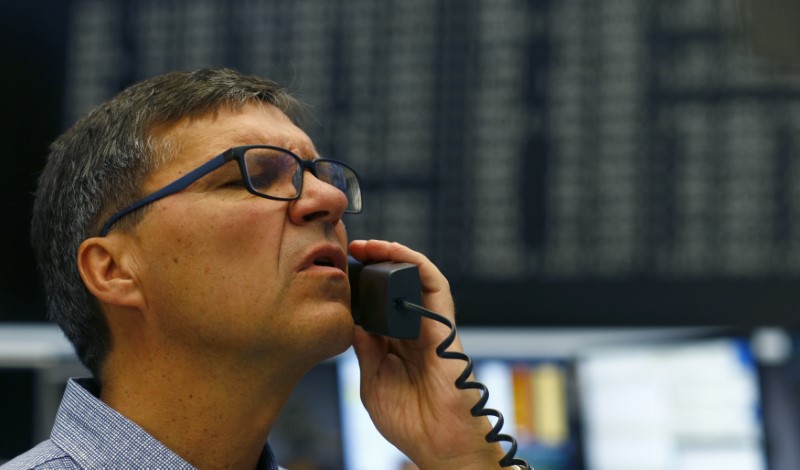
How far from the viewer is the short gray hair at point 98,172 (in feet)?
3.40

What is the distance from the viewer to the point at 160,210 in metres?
1.00

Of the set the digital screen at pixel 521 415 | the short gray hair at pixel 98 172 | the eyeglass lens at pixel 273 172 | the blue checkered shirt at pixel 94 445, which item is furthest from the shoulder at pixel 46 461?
the digital screen at pixel 521 415

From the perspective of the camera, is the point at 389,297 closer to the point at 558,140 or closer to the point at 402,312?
→ the point at 402,312

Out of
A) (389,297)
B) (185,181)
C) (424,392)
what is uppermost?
(185,181)

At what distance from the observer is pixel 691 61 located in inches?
81.8

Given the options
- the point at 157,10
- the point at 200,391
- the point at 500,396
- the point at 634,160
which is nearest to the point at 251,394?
the point at 200,391

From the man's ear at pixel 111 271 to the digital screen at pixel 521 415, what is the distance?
3.64 feet

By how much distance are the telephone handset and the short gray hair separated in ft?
0.80

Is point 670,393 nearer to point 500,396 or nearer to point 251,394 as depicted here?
point 500,396

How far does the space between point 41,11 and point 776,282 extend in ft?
5.64

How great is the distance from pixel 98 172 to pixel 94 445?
283 mm

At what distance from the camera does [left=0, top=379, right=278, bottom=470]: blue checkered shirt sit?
91 centimetres

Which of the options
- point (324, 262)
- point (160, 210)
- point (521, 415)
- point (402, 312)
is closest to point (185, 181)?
point (160, 210)

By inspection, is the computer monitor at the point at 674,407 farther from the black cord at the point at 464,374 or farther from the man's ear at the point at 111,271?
the man's ear at the point at 111,271
